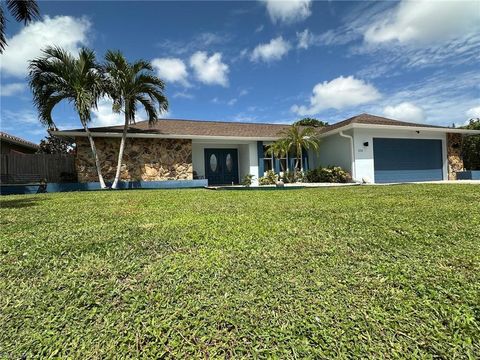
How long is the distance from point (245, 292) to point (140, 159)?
14511 mm

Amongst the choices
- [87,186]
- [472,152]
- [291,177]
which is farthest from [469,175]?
[87,186]

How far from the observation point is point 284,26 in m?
13.0

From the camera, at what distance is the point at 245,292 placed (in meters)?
2.19

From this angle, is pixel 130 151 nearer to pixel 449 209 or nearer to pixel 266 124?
pixel 266 124

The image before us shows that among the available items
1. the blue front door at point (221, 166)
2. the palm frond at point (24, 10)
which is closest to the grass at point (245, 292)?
the palm frond at point (24, 10)

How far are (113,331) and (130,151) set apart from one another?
14.6 m

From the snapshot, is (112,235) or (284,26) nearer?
(112,235)

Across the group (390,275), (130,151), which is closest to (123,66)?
(130,151)

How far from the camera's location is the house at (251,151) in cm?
1509

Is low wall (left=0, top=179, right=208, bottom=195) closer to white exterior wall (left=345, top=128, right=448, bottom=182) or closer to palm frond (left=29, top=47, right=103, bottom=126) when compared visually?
palm frond (left=29, top=47, right=103, bottom=126)

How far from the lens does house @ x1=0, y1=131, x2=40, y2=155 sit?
58.1 feet

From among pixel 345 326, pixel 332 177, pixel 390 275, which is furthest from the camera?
pixel 332 177

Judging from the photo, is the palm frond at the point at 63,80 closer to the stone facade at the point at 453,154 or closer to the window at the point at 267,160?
the window at the point at 267,160

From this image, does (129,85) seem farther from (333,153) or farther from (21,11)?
(333,153)
